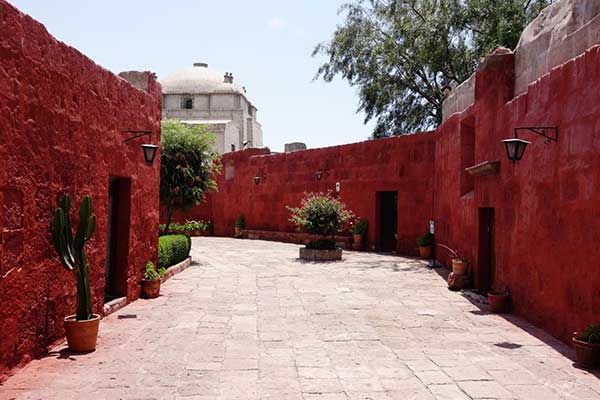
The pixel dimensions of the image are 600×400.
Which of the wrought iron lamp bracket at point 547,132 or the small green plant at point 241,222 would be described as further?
the small green plant at point 241,222

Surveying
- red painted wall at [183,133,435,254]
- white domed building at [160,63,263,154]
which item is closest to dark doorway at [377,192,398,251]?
red painted wall at [183,133,435,254]

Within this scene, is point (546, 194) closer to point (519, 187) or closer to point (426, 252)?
point (519, 187)

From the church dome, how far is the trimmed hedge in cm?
2282

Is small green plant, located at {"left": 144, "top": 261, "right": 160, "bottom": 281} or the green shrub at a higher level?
the green shrub

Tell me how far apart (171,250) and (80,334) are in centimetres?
579

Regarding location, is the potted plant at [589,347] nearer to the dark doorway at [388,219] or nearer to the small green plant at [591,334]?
the small green plant at [591,334]

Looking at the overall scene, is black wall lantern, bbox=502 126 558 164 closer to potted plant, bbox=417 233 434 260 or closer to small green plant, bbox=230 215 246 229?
potted plant, bbox=417 233 434 260

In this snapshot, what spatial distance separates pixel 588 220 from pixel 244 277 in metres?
6.79

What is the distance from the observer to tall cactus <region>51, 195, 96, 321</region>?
522cm

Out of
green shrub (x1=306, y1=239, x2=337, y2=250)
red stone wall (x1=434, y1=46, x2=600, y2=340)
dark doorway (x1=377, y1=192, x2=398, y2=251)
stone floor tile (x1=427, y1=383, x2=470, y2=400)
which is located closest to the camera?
stone floor tile (x1=427, y1=383, x2=470, y2=400)

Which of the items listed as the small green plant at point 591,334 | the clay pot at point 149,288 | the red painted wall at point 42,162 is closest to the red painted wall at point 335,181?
the clay pot at point 149,288

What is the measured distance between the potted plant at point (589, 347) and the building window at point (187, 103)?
3113 cm

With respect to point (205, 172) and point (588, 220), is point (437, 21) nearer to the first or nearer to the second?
point (205, 172)

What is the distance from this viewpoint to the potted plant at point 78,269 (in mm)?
5258
